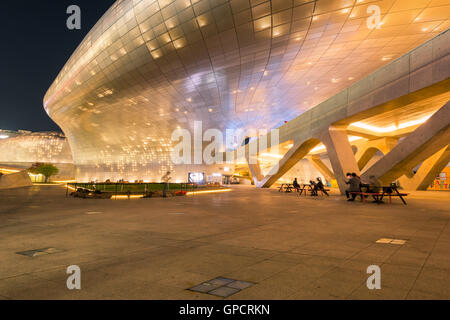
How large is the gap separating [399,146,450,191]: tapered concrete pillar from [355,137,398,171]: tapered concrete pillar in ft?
11.0

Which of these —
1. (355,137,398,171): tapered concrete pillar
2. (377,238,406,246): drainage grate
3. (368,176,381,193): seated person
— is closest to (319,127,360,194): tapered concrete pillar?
(368,176,381,193): seated person

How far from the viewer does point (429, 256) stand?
3.56m

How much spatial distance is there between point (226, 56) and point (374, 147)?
18.6 metres

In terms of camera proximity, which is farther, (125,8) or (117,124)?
(117,124)

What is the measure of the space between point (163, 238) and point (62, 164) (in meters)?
77.0

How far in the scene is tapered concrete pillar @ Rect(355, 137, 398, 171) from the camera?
26.4 m

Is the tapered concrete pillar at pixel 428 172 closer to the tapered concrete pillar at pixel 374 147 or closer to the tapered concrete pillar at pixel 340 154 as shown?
the tapered concrete pillar at pixel 374 147

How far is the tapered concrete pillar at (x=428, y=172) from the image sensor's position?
2369 centimetres

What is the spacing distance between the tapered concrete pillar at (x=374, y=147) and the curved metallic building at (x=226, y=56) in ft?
22.4
